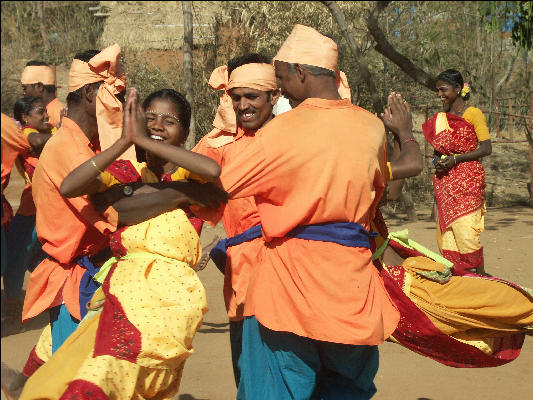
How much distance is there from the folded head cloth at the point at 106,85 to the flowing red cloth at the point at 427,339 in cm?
138

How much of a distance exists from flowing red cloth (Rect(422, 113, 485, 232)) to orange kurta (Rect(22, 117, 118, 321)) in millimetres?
4404

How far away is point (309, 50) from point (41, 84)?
4622 millimetres

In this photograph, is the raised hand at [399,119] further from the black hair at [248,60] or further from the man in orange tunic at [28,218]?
the man in orange tunic at [28,218]

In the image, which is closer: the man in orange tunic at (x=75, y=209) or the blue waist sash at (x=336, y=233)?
the blue waist sash at (x=336, y=233)

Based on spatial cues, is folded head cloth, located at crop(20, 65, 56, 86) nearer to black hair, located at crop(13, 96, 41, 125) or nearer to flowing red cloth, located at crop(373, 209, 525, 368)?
black hair, located at crop(13, 96, 41, 125)

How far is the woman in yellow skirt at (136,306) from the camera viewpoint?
292 cm

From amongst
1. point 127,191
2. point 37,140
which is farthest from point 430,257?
point 37,140

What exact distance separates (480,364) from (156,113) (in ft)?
7.14

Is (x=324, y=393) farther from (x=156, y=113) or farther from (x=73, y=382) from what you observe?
(x=156, y=113)

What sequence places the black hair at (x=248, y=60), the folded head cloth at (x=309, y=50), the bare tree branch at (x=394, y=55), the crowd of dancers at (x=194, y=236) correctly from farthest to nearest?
the bare tree branch at (x=394, y=55), the black hair at (x=248, y=60), the folded head cloth at (x=309, y=50), the crowd of dancers at (x=194, y=236)

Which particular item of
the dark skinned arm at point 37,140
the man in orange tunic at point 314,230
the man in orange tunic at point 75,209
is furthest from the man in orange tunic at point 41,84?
the man in orange tunic at point 314,230

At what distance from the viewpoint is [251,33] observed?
13.4 m

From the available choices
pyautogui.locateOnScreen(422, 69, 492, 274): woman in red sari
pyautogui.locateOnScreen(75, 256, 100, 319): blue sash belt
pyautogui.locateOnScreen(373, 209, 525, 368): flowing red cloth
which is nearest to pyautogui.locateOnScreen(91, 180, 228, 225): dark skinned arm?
pyautogui.locateOnScreen(75, 256, 100, 319): blue sash belt

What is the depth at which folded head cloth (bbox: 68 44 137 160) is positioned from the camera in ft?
11.3
